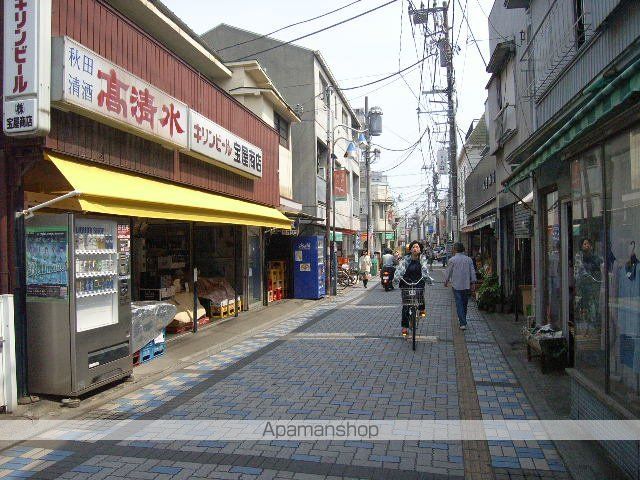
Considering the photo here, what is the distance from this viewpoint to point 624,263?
4.11 meters

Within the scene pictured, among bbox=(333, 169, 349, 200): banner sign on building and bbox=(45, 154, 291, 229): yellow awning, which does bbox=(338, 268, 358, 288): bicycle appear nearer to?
bbox=(333, 169, 349, 200): banner sign on building

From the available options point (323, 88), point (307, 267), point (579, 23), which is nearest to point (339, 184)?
point (323, 88)

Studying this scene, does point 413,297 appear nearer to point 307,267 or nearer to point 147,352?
point 147,352

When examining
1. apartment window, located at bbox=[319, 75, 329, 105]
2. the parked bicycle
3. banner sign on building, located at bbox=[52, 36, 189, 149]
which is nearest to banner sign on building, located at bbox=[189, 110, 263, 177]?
banner sign on building, located at bbox=[52, 36, 189, 149]

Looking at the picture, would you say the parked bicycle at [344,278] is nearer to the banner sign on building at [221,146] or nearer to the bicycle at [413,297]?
the banner sign on building at [221,146]

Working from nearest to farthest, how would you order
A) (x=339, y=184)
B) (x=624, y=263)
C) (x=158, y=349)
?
(x=624, y=263)
(x=158, y=349)
(x=339, y=184)

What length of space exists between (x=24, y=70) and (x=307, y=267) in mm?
13052

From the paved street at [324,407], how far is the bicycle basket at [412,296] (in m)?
0.83

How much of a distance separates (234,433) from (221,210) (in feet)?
18.0

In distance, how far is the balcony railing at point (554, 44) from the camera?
291 inches

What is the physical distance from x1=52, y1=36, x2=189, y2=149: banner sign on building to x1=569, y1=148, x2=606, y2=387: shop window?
5.89 meters

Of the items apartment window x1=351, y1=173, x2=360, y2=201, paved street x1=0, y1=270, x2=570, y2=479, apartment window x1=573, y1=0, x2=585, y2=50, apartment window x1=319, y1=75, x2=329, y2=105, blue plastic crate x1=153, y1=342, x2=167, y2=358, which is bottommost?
paved street x1=0, y1=270, x2=570, y2=479

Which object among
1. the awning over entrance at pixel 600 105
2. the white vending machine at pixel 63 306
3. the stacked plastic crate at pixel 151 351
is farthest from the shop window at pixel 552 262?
the white vending machine at pixel 63 306

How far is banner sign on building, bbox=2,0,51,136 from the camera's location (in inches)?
224
